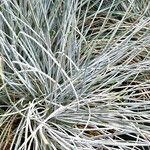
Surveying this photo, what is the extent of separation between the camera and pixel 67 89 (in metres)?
1.12

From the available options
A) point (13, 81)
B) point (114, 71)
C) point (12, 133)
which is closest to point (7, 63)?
point (13, 81)

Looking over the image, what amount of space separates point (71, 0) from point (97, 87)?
291 mm

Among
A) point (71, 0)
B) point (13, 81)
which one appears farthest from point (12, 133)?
point (71, 0)

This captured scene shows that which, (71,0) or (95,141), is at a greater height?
(71,0)

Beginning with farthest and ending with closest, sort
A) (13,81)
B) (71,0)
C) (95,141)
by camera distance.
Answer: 1. (71,0)
2. (13,81)
3. (95,141)

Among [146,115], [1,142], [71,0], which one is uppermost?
[71,0]

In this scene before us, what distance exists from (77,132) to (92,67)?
0.21 meters

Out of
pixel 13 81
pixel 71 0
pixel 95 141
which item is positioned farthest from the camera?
pixel 71 0

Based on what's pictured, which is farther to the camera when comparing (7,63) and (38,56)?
(38,56)

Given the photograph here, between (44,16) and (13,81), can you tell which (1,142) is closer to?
(13,81)

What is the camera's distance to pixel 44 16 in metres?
1.21

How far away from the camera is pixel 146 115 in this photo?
1.12 meters

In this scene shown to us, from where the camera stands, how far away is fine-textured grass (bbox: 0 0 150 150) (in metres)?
1.04

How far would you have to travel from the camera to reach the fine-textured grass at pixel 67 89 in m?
1.04
